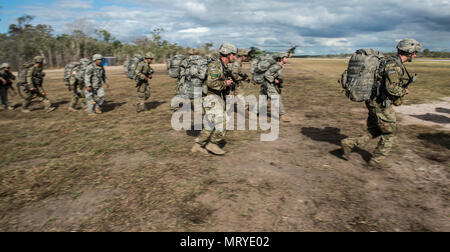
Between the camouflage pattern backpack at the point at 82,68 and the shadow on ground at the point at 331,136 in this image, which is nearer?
the shadow on ground at the point at 331,136

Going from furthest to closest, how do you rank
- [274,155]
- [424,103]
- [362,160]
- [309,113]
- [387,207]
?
[424,103], [309,113], [274,155], [362,160], [387,207]

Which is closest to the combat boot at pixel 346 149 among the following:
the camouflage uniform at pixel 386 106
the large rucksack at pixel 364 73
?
the camouflage uniform at pixel 386 106

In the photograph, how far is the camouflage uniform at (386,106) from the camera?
174 inches

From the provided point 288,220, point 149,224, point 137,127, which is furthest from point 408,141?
point 137,127

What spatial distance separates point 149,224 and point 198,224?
623 mm

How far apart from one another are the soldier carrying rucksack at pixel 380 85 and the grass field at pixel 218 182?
0.63 m

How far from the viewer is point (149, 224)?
10.8ft

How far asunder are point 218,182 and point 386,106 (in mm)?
3272

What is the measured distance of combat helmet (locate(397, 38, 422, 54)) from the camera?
447 centimetres

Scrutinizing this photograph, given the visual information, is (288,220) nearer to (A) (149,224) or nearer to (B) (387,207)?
(B) (387,207)

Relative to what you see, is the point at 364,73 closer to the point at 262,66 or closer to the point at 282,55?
the point at 282,55

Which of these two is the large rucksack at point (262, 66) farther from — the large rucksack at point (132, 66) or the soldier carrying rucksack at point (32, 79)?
the soldier carrying rucksack at point (32, 79)

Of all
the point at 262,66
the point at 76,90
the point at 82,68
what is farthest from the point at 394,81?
the point at 76,90
